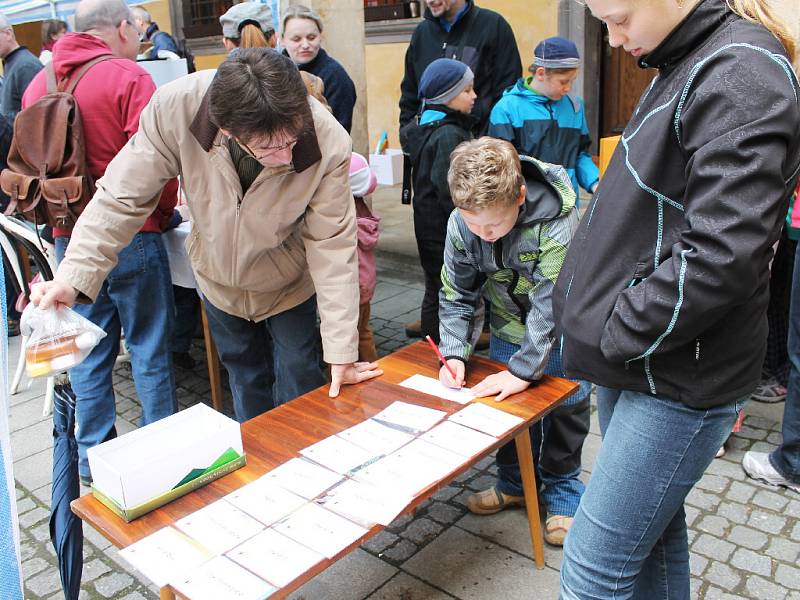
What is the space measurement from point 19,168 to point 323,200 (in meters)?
1.38

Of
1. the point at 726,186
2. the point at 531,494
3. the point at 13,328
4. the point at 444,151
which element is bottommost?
the point at 13,328

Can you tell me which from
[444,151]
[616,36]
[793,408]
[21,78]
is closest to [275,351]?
[444,151]

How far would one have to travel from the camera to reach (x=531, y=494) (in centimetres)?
254

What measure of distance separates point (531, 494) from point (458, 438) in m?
0.62

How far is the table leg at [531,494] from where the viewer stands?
248 centimetres

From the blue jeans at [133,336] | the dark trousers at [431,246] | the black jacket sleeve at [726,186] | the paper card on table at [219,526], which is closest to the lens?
the black jacket sleeve at [726,186]

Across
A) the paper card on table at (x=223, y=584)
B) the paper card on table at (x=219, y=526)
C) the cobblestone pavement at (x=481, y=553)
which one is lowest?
the cobblestone pavement at (x=481, y=553)

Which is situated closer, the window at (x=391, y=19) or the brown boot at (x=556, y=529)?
the brown boot at (x=556, y=529)

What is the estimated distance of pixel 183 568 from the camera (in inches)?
61.6

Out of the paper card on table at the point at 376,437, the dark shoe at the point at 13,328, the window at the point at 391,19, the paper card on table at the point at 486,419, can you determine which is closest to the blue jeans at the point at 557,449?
the paper card on table at the point at 486,419

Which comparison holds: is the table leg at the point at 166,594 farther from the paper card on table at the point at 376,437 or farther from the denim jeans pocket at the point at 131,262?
the denim jeans pocket at the point at 131,262

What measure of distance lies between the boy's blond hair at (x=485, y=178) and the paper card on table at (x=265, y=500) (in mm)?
911

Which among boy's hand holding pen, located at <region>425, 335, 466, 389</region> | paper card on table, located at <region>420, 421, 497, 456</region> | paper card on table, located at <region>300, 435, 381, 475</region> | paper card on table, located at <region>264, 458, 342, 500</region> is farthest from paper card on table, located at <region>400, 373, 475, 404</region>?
paper card on table, located at <region>264, 458, 342, 500</region>

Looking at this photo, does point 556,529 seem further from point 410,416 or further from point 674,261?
point 674,261
